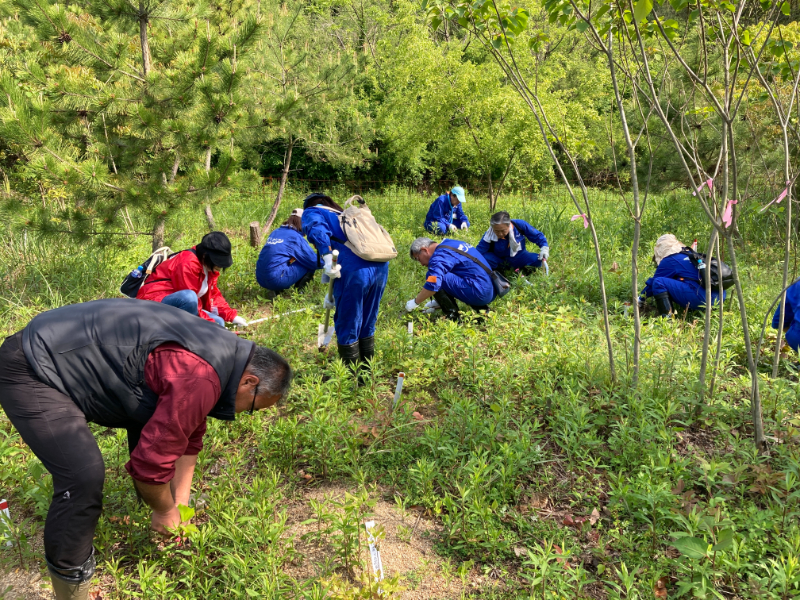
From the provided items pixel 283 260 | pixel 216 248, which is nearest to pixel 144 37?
pixel 283 260

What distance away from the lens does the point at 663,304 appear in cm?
557

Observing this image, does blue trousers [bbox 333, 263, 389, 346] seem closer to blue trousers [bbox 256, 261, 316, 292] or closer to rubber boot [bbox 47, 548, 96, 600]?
blue trousers [bbox 256, 261, 316, 292]

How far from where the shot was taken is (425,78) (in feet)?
33.6

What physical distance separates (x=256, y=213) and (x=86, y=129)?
5398 millimetres

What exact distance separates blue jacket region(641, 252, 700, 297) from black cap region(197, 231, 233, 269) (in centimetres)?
429

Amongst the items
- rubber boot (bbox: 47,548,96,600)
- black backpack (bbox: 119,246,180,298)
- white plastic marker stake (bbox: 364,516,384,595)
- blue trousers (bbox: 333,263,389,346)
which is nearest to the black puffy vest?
rubber boot (bbox: 47,548,96,600)

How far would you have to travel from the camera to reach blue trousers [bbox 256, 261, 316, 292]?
6.07m

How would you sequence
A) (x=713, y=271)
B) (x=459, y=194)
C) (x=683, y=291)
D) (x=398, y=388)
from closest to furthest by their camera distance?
1. (x=398, y=388)
2. (x=713, y=271)
3. (x=683, y=291)
4. (x=459, y=194)

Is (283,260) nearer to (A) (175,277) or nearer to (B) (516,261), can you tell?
(A) (175,277)

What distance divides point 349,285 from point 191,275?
1.44 metres

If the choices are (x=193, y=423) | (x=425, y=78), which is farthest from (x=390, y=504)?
(x=425, y=78)

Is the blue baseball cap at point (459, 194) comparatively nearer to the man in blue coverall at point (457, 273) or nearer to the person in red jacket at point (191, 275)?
the man in blue coverall at point (457, 273)

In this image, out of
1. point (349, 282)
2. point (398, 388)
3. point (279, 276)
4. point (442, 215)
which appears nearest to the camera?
point (398, 388)

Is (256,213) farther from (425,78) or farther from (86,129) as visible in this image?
(86,129)
